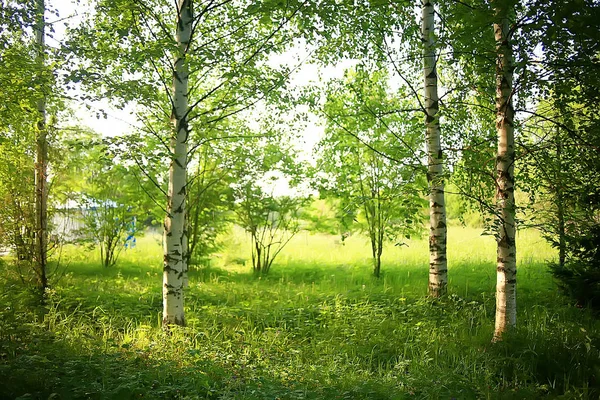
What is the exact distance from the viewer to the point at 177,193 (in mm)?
5727

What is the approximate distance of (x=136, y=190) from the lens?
34.5 feet

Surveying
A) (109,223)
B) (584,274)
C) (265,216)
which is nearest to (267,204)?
(265,216)

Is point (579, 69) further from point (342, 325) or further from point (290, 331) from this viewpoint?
point (290, 331)

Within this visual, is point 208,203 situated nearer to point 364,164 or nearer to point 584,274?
point 364,164

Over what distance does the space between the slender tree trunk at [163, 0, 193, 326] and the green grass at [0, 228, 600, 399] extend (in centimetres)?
41

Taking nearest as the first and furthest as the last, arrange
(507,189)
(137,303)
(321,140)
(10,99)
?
(507,189)
(10,99)
(137,303)
(321,140)

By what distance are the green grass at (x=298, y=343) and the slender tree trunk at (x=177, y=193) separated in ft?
1.35

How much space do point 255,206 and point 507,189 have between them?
707cm

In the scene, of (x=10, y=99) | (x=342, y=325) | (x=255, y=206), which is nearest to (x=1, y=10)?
(x=10, y=99)

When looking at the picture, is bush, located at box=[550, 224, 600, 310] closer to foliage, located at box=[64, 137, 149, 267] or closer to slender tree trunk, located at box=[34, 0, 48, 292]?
slender tree trunk, located at box=[34, 0, 48, 292]

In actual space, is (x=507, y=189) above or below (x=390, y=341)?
above

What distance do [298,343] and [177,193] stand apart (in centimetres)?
254

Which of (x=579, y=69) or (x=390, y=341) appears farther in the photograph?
(x=390, y=341)

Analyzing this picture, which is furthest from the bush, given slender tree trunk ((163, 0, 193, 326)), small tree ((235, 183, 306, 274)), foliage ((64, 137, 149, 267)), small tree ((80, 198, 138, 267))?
small tree ((80, 198, 138, 267))
